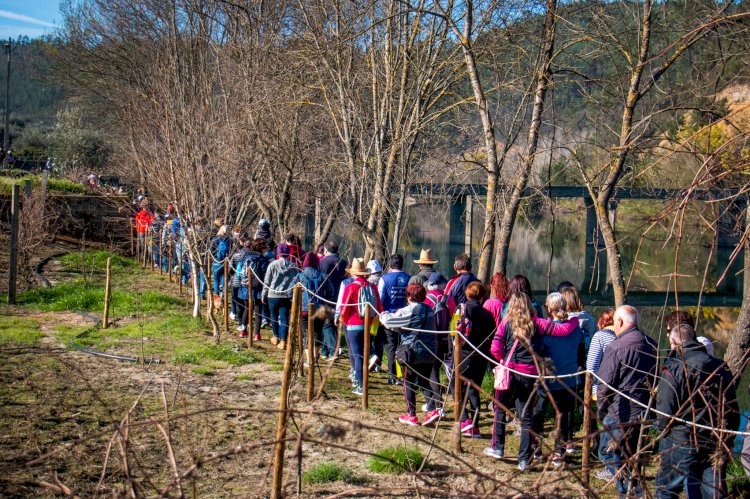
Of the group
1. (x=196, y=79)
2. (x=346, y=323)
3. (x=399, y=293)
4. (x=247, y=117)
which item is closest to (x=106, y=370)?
(x=346, y=323)

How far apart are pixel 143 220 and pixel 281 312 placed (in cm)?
1116

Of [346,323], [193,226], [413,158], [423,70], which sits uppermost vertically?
[423,70]

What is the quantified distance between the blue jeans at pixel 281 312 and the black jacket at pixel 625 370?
19.3 ft

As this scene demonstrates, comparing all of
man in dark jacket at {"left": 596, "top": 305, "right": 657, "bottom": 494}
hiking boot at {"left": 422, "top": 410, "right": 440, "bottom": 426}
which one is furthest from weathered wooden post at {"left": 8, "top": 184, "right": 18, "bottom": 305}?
man in dark jacket at {"left": 596, "top": 305, "right": 657, "bottom": 494}

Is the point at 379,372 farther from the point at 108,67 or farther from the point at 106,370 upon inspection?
the point at 108,67

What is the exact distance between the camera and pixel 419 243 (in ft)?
153

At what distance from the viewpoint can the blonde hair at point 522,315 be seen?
265 inches

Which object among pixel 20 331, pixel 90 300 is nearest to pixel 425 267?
pixel 20 331

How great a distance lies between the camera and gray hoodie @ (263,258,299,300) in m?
11.2

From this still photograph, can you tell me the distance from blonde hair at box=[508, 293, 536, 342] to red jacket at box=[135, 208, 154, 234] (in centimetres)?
1506

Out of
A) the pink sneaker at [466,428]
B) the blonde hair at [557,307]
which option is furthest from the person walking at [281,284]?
the blonde hair at [557,307]

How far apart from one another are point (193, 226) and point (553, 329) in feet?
22.7

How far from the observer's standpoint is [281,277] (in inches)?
444

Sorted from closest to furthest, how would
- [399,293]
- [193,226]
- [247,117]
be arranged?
[399,293], [193,226], [247,117]
